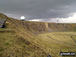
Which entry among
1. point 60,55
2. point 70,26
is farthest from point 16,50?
point 70,26

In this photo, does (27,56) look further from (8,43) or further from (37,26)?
(37,26)

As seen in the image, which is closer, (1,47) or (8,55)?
(8,55)

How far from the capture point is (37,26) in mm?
117188

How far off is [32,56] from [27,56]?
3.24ft

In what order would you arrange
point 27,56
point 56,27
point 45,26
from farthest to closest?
point 56,27
point 45,26
point 27,56

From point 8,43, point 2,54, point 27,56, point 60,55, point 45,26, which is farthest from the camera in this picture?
point 45,26

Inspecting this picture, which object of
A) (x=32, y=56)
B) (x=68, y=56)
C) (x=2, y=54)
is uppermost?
(x=2, y=54)

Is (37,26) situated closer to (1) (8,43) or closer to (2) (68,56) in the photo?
(2) (68,56)

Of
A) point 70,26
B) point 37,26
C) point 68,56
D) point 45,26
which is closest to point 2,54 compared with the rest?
point 68,56

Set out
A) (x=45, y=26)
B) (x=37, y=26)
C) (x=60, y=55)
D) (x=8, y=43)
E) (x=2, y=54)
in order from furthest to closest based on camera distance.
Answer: (x=45, y=26)
(x=37, y=26)
(x=60, y=55)
(x=8, y=43)
(x=2, y=54)

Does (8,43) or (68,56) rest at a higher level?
(8,43)

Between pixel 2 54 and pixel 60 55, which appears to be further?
pixel 60 55

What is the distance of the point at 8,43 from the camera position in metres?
19.7

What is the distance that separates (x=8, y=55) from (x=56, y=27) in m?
127
